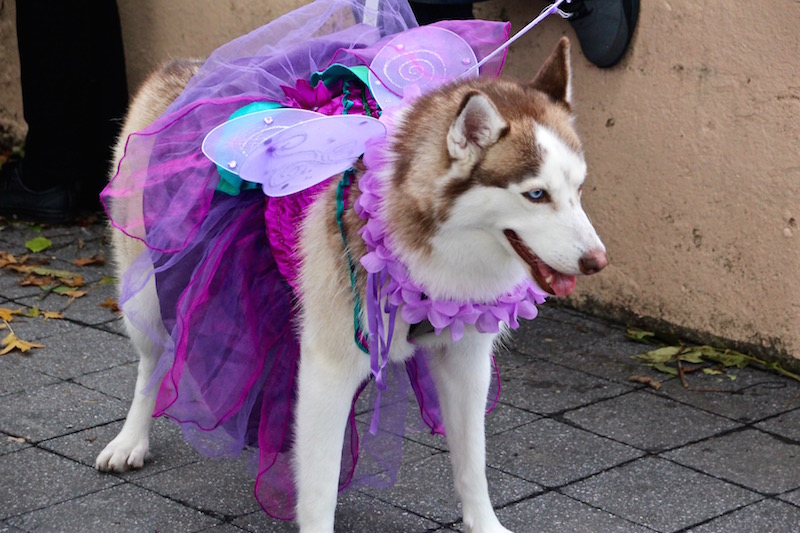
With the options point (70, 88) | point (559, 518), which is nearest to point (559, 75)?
point (559, 518)

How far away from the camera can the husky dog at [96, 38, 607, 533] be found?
2.48 metres

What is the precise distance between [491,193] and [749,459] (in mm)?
1809

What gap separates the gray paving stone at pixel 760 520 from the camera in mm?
3244

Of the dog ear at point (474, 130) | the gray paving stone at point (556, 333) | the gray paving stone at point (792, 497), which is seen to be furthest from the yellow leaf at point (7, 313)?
the gray paving stone at point (792, 497)

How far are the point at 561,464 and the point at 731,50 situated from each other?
1.99m

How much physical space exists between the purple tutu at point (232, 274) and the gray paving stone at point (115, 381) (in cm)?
97

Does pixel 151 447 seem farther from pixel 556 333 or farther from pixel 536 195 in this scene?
pixel 556 333

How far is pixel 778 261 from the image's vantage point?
4.50 m

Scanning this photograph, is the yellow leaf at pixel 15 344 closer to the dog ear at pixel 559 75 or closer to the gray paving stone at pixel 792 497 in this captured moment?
the dog ear at pixel 559 75

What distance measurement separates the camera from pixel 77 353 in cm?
463

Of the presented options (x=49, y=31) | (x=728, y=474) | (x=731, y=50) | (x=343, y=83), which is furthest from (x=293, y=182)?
(x=49, y=31)

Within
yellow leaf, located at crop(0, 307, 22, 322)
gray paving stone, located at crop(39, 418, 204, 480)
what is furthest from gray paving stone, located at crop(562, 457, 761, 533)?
yellow leaf, located at crop(0, 307, 22, 322)

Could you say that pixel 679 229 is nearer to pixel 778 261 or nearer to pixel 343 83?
pixel 778 261

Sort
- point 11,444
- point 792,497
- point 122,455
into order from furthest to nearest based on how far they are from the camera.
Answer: point 11,444 → point 122,455 → point 792,497
